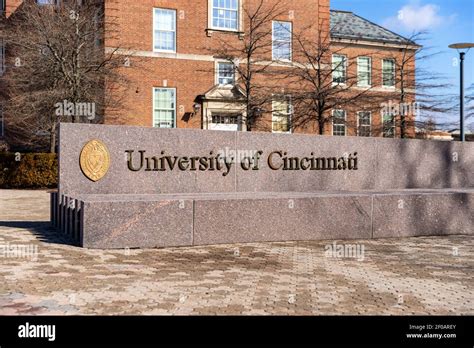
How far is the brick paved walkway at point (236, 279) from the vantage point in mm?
5590

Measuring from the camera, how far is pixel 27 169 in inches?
936

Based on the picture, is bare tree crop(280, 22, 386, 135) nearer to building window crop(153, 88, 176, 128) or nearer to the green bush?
building window crop(153, 88, 176, 128)

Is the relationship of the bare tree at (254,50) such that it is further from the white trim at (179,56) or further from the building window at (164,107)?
the building window at (164,107)

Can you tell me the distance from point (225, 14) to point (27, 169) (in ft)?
45.6

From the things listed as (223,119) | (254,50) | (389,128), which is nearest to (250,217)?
(223,119)

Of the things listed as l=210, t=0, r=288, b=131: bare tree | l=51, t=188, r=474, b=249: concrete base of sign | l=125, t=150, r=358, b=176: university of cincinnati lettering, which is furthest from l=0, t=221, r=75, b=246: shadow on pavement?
l=210, t=0, r=288, b=131: bare tree

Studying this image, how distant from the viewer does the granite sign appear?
935cm

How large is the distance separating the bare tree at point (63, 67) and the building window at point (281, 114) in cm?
781

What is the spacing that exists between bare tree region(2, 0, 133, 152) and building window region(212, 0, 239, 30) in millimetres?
6509

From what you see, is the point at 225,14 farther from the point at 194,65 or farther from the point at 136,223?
the point at 136,223

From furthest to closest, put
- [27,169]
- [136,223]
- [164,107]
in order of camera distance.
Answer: [164,107]
[27,169]
[136,223]

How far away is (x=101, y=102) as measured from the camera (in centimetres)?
2414
